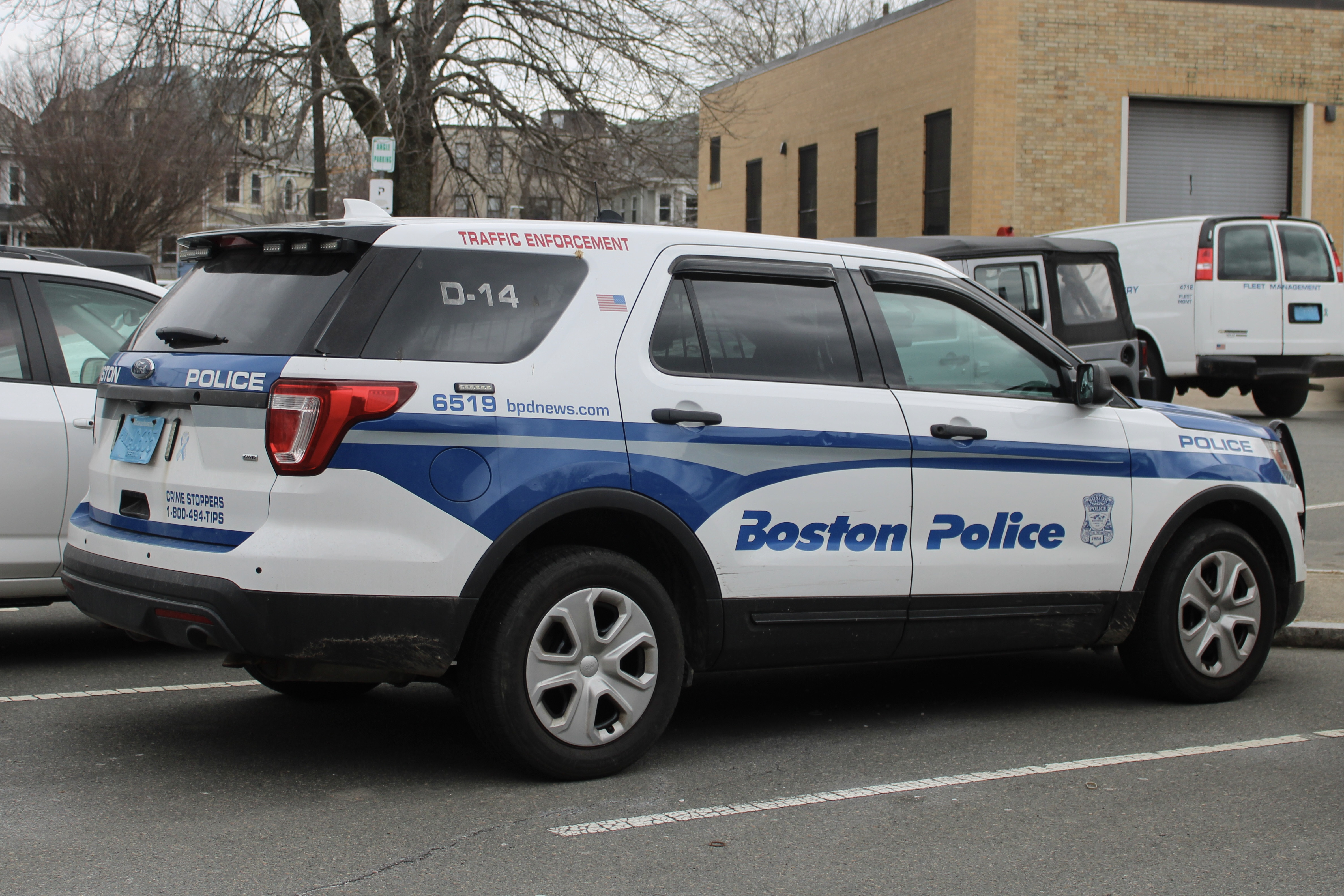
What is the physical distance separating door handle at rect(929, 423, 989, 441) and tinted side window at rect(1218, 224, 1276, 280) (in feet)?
41.7

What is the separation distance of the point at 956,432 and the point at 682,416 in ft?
3.78

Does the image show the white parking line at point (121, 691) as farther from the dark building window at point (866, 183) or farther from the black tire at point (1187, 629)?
the dark building window at point (866, 183)

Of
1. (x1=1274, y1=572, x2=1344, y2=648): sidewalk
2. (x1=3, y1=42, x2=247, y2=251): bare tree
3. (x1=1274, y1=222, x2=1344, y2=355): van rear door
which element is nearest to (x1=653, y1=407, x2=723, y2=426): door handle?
(x1=1274, y1=572, x2=1344, y2=648): sidewalk

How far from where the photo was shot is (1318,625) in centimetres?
753

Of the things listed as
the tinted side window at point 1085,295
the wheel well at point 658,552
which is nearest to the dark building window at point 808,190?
the tinted side window at point 1085,295

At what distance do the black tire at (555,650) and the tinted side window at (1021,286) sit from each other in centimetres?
893

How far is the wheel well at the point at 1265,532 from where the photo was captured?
633 cm

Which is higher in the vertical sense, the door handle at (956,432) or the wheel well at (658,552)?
the door handle at (956,432)

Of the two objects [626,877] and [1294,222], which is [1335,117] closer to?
[1294,222]

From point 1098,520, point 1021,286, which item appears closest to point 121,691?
point 1098,520

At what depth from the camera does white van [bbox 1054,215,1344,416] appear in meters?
17.0

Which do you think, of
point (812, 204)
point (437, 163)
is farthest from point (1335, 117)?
point (437, 163)

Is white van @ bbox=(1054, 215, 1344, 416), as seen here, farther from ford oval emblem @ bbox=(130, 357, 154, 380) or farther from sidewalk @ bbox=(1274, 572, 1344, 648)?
ford oval emblem @ bbox=(130, 357, 154, 380)

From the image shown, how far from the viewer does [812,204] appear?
3322 centimetres
